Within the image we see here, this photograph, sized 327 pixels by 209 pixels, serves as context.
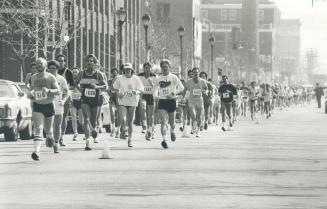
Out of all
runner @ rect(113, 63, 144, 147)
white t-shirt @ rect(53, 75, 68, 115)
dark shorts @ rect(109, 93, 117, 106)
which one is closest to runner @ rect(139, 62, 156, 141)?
dark shorts @ rect(109, 93, 117, 106)

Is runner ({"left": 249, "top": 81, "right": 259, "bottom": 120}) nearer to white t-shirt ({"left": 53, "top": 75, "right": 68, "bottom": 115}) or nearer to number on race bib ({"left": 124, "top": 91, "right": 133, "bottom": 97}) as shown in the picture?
number on race bib ({"left": 124, "top": 91, "right": 133, "bottom": 97})

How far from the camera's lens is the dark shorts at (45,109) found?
66.6 feet

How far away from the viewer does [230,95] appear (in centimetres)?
3569

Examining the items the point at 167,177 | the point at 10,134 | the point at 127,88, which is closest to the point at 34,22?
the point at 10,134

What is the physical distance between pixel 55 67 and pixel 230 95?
1444 centimetres

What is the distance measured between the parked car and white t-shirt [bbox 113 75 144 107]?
436 centimetres

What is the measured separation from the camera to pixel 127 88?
79.3 feet

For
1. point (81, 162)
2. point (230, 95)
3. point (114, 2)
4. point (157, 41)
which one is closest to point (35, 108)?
point (81, 162)

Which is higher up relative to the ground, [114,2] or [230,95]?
[114,2]

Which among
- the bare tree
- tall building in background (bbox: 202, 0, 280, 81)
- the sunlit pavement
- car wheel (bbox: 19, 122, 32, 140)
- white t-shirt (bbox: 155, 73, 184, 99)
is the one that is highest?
tall building in background (bbox: 202, 0, 280, 81)

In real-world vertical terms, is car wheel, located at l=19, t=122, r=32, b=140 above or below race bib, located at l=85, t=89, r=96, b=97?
below

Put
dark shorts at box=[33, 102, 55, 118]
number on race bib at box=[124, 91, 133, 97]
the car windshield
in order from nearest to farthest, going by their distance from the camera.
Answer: dark shorts at box=[33, 102, 55, 118] < number on race bib at box=[124, 91, 133, 97] < the car windshield

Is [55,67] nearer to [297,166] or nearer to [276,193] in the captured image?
[297,166]

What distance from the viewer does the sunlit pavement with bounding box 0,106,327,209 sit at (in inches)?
500
